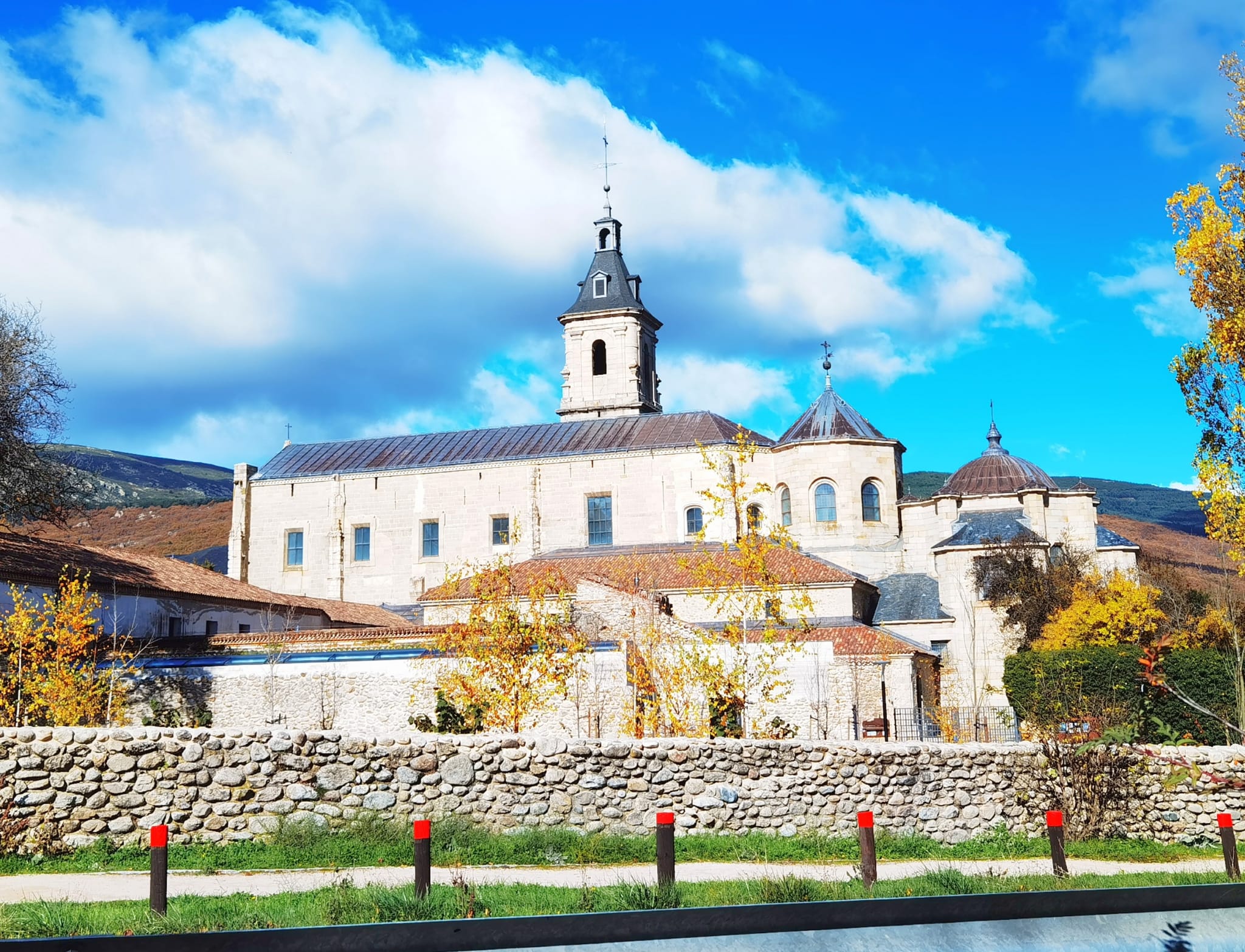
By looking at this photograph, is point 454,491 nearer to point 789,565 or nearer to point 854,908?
point 789,565

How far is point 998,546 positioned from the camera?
125ft

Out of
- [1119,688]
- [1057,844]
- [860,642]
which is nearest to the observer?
[1057,844]

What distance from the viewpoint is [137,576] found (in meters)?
30.4

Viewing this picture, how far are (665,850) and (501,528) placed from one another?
38.9 meters

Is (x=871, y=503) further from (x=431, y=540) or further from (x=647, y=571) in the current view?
(x=431, y=540)

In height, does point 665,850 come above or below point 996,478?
below

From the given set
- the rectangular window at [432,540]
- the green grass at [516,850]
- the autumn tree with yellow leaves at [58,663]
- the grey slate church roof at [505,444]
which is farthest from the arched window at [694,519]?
the green grass at [516,850]

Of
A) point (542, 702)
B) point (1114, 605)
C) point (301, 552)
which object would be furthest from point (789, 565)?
point (301, 552)

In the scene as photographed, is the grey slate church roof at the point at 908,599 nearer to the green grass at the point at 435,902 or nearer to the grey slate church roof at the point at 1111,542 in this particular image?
the grey slate church roof at the point at 1111,542

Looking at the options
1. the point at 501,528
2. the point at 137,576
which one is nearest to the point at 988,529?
the point at 501,528

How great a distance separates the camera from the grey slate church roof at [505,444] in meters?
47.2

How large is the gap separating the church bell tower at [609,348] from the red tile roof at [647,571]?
19795 millimetres

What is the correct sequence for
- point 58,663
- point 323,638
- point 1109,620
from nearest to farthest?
point 58,663 < point 323,638 < point 1109,620

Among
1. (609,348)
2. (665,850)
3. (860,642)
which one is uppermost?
(609,348)
